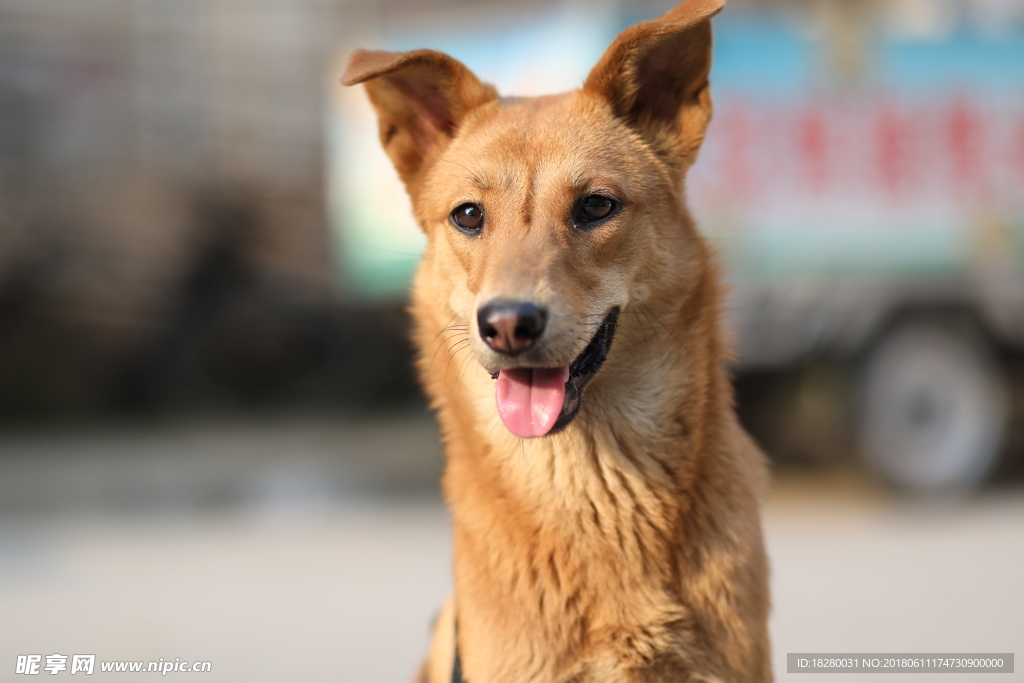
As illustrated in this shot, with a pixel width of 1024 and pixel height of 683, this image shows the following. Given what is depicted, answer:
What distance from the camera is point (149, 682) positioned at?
3561 millimetres

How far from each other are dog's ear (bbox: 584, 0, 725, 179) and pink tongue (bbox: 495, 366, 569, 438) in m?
0.79

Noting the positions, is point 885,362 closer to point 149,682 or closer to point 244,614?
point 244,614

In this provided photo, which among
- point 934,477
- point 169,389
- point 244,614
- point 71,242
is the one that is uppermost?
point 71,242

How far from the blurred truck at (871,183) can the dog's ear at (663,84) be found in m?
3.30

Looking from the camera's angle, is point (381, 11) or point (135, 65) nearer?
point (381, 11)

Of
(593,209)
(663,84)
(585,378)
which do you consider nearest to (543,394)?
(585,378)

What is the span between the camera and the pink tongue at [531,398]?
216 centimetres

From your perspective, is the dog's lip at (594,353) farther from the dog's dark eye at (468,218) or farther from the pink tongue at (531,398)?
the dog's dark eye at (468,218)

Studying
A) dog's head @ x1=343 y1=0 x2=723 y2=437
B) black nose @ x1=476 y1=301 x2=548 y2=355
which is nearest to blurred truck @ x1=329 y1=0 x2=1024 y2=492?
dog's head @ x1=343 y1=0 x2=723 y2=437

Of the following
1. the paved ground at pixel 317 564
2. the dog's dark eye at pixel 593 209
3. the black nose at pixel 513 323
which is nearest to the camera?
the black nose at pixel 513 323

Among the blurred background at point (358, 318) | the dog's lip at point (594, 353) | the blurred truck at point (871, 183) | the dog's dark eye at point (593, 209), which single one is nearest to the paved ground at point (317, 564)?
the blurred background at point (358, 318)

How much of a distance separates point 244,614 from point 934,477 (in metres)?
4.65

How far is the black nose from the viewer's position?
2055 mm

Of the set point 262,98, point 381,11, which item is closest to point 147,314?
point 262,98
